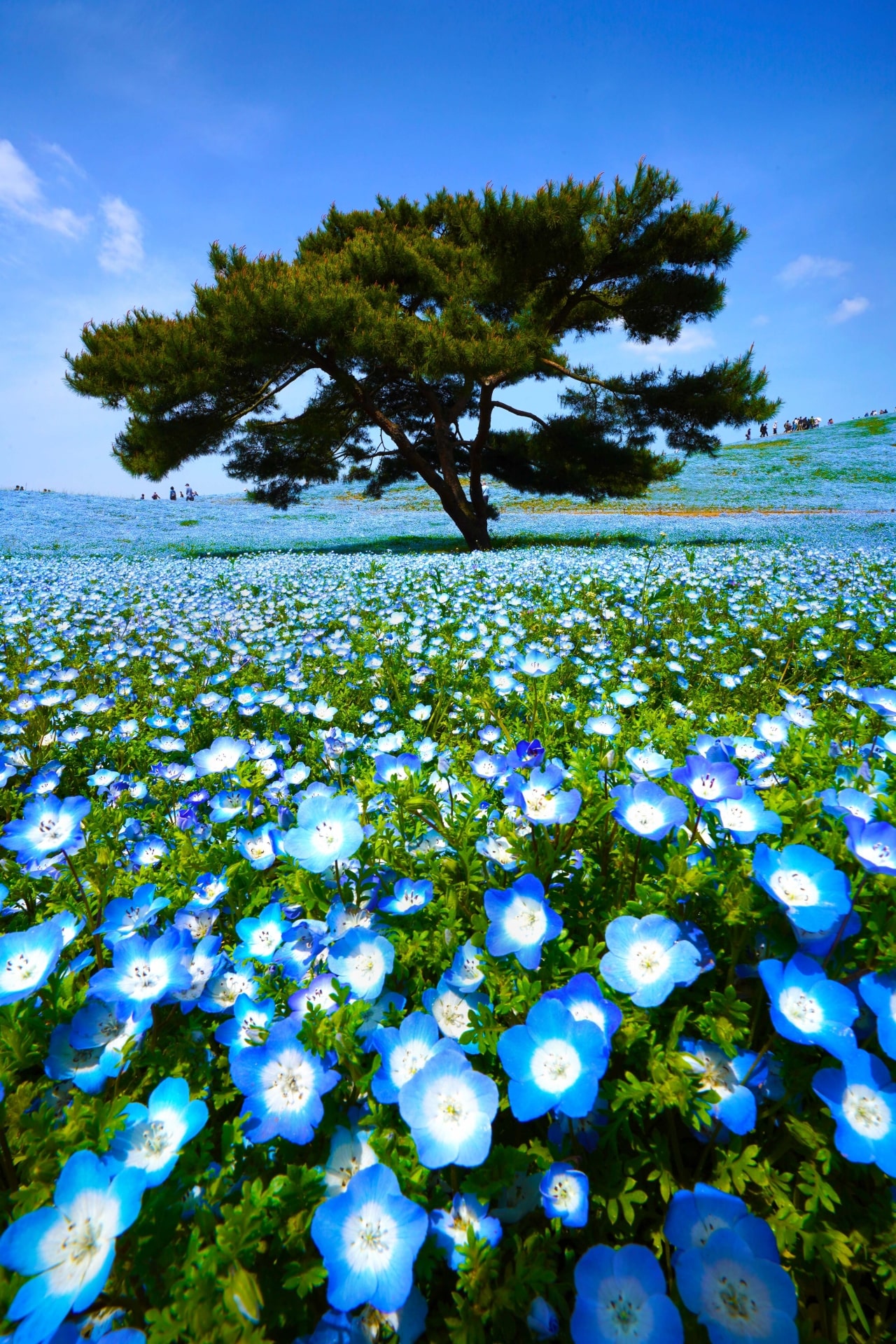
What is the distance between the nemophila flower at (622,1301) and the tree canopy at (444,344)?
12861 mm

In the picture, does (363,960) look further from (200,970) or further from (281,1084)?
(200,970)

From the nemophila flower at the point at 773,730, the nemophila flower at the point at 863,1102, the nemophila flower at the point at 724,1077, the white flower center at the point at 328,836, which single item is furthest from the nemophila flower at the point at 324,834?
the nemophila flower at the point at 773,730

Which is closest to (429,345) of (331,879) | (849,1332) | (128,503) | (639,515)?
(331,879)

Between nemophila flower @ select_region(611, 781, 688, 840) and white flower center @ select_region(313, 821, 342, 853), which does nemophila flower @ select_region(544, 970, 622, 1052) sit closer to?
nemophila flower @ select_region(611, 781, 688, 840)

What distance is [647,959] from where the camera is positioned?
1013 mm

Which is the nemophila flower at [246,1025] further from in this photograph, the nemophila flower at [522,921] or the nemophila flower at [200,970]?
Result: the nemophila flower at [522,921]

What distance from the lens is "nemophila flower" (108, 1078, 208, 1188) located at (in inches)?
33.6

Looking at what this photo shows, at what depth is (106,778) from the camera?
3113mm

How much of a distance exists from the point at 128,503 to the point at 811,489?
32965 mm

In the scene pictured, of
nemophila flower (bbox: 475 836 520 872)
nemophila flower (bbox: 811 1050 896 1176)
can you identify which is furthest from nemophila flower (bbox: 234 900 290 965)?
nemophila flower (bbox: 811 1050 896 1176)

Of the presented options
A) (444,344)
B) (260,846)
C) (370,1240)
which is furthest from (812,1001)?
(444,344)

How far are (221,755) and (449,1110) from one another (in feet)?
5.51

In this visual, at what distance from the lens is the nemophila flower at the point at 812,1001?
838 millimetres

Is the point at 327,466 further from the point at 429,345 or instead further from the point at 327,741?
the point at 327,741
